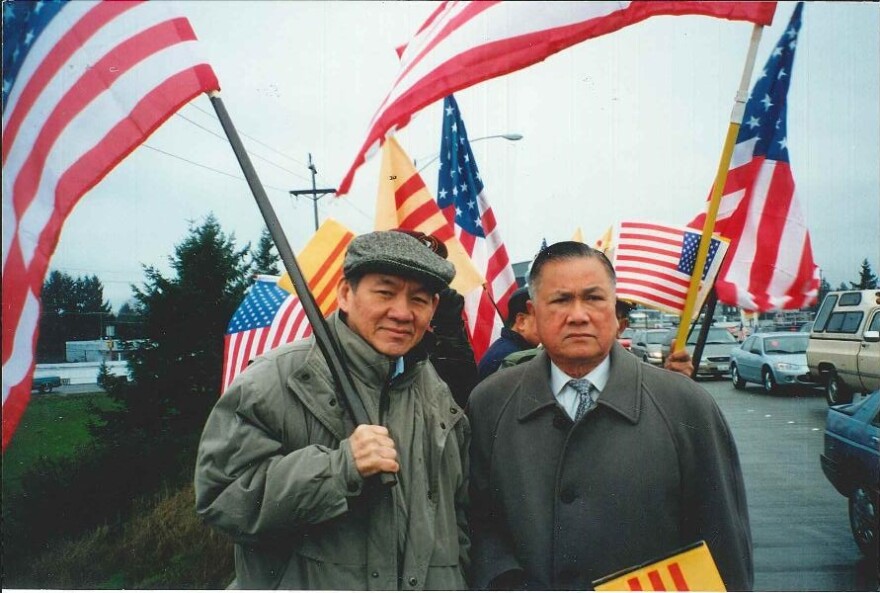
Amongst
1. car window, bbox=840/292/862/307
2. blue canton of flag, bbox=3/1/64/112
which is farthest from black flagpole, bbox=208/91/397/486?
car window, bbox=840/292/862/307

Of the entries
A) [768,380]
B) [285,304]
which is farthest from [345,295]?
[768,380]

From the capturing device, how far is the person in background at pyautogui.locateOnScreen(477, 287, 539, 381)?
3.91 meters

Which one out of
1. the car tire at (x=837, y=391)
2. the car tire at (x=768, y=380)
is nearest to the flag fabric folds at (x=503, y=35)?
the car tire at (x=837, y=391)

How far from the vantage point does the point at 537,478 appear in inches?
82.4

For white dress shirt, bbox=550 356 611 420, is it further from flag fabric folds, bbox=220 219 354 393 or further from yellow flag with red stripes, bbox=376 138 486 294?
flag fabric folds, bbox=220 219 354 393

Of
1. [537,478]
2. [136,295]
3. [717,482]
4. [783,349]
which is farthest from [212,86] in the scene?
[783,349]

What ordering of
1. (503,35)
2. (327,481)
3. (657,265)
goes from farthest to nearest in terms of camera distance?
(657,265), (503,35), (327,481)

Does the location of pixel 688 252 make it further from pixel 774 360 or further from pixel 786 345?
pixel 786 345

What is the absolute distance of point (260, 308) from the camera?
20.7 feet

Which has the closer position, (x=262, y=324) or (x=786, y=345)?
(x=262, y=324)

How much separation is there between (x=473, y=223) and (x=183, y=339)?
17.4 ft

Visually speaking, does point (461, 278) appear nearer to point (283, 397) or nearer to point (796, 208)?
point (796, 208)

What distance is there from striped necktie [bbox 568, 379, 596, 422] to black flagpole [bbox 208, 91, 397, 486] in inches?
27.2

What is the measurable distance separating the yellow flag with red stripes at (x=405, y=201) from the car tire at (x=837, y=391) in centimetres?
897
